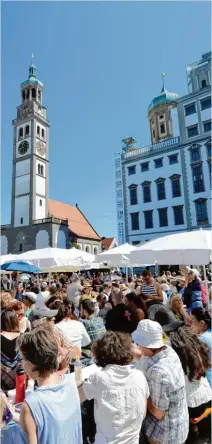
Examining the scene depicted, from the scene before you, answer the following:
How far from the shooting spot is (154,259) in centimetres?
714

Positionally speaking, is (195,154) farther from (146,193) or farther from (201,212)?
(146,193)

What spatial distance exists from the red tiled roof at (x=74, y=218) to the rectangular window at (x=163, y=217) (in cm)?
1815

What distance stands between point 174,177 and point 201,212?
526 cm

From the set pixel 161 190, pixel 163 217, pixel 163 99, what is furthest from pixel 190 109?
pixel 163 99

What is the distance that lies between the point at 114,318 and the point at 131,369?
2793 mm

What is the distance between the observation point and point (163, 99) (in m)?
45.4

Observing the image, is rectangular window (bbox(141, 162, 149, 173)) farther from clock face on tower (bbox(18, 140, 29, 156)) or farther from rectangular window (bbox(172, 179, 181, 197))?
clock face on tower (bbox(18, 140, 29, 156))

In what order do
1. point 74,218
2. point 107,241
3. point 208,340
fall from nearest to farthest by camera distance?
point 208,340 < point 74,218 < point 107,241

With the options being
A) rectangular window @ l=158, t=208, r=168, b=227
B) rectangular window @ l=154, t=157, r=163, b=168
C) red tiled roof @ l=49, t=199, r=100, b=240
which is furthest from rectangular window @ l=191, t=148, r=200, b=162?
red tiled roof @ l=49, t=199, r=100, b=240

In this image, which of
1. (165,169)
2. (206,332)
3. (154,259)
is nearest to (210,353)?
Answer: (206,332)

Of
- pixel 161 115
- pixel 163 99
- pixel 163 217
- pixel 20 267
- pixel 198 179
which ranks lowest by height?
pixel 20 267

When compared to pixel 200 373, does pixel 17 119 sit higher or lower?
higher

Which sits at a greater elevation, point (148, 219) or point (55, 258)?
point (148, 219)

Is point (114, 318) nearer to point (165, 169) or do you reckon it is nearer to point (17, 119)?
point (165, 169)
